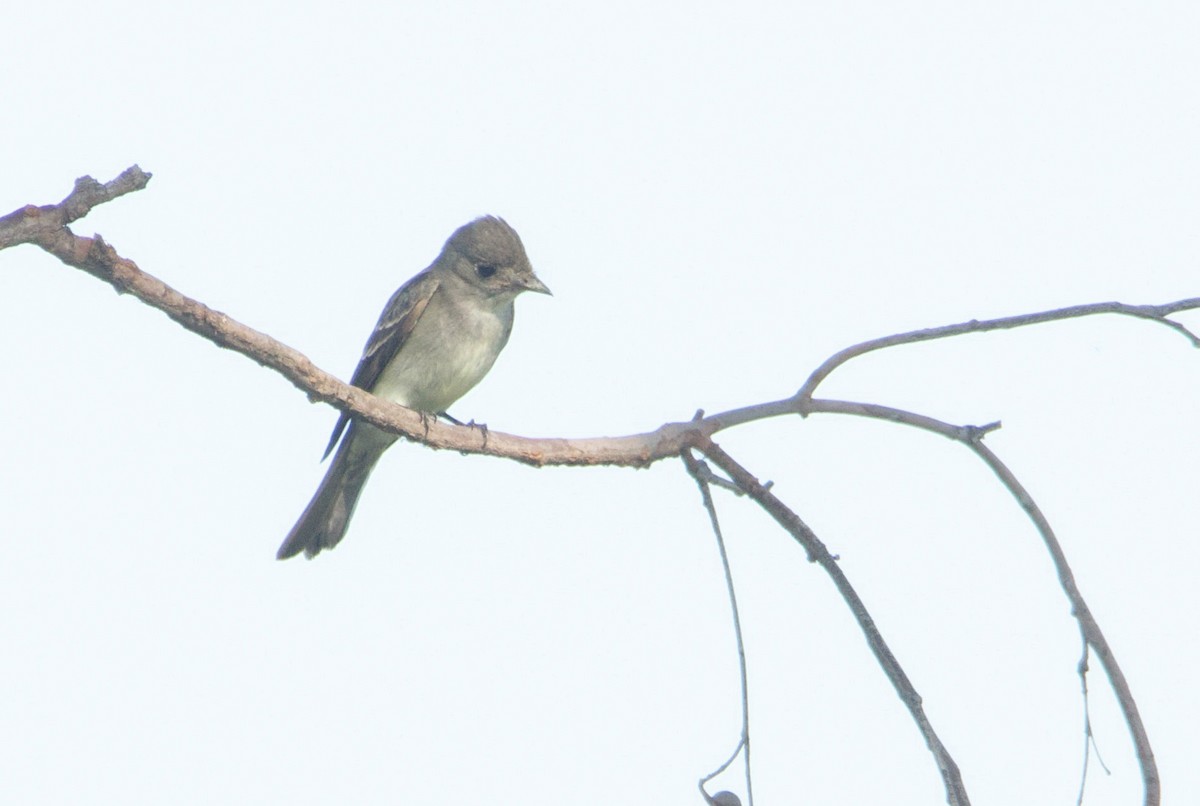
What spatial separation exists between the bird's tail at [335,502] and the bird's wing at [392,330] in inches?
5.9

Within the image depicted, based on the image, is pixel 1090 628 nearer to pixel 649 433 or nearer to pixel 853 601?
pixel 853 601

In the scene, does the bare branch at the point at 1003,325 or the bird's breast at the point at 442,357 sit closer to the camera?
the bare branch at the point at 1003,325

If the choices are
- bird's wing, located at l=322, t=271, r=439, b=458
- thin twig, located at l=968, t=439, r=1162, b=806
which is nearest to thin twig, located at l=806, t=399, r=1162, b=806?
thin twig, located at l=968, t=439, r=1162, b=806

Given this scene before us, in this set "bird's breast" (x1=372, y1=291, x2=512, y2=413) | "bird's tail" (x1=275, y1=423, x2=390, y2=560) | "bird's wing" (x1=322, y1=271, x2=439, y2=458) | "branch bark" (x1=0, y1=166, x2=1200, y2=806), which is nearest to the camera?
"branch bark" (x1=0, y1=166, x2=1200, y2=806)

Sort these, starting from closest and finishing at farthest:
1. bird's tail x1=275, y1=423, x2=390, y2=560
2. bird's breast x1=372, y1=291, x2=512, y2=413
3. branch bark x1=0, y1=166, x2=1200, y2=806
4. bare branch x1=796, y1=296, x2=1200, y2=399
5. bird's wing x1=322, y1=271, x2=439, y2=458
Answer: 1. branch bark x1=0, y1=166, x2=1200, y2=806
2. bare branch x1=796, y1=296, x2=1200, y2=399
3. bird's breast x1=372, y1=291, x2=512, y2=413
4. bird's tail x1=275, y1=423, x2=390, y2=560
5. bird's wing x1=322, y1=271, x2=439, y2=458

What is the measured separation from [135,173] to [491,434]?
5.46 ft

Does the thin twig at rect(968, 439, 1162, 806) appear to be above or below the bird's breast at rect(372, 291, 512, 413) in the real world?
below

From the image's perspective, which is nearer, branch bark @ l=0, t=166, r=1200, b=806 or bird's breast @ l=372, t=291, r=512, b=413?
branch bark @ l=0, t=166, r=1200, b=806

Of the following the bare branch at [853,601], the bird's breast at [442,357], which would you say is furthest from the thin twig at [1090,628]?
the bird's breast at [442,357]

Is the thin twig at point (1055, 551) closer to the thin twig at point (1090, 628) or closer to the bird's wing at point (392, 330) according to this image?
the thin twig at point (1090, 628)

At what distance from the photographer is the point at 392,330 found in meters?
9.19

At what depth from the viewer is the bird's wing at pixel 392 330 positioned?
9102mm

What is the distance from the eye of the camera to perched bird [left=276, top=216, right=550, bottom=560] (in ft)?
29.1

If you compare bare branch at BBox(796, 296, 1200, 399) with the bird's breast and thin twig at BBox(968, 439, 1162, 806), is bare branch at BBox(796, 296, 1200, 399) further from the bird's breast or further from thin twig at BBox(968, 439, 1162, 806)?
the bird's breast
